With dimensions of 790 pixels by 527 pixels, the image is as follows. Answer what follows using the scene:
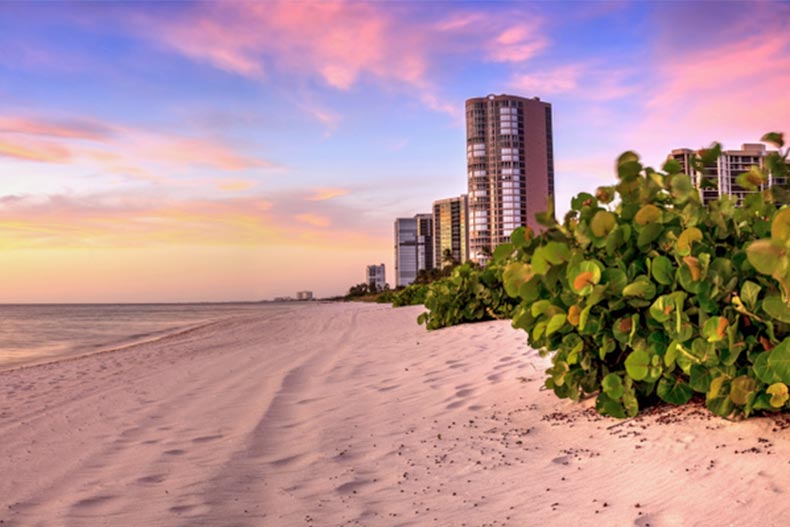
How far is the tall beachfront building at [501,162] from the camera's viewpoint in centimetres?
9875

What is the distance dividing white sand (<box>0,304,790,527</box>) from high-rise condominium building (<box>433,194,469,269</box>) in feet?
388

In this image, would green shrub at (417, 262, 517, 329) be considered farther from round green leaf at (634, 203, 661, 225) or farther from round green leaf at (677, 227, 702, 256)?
round green leaf at (677, 227, 702, 256)

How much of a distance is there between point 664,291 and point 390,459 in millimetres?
1905

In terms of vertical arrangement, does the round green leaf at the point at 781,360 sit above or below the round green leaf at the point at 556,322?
below

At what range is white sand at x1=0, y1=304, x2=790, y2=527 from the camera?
2887 mm

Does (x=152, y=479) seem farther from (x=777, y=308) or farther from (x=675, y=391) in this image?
(x=777, y=308)

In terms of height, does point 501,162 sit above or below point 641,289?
above

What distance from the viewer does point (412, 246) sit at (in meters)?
163

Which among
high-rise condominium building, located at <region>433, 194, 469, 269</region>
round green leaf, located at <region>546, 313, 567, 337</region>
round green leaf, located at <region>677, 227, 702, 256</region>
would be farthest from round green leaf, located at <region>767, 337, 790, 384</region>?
high-rise condominium building, located at <region>433, 194, 469, 269</region>

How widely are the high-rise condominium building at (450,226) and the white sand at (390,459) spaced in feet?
388

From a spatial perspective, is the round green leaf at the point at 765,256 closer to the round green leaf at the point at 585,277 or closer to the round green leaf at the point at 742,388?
the round green leaf at the point at 742,388

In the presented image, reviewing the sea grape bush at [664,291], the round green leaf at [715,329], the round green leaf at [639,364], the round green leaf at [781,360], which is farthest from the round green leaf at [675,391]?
the round green leaf at [781,360]

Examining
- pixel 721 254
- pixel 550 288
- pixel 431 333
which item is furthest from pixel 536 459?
pixel 431 333

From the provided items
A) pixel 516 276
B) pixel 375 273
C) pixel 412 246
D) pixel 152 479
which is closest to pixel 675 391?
pixel 516 276
